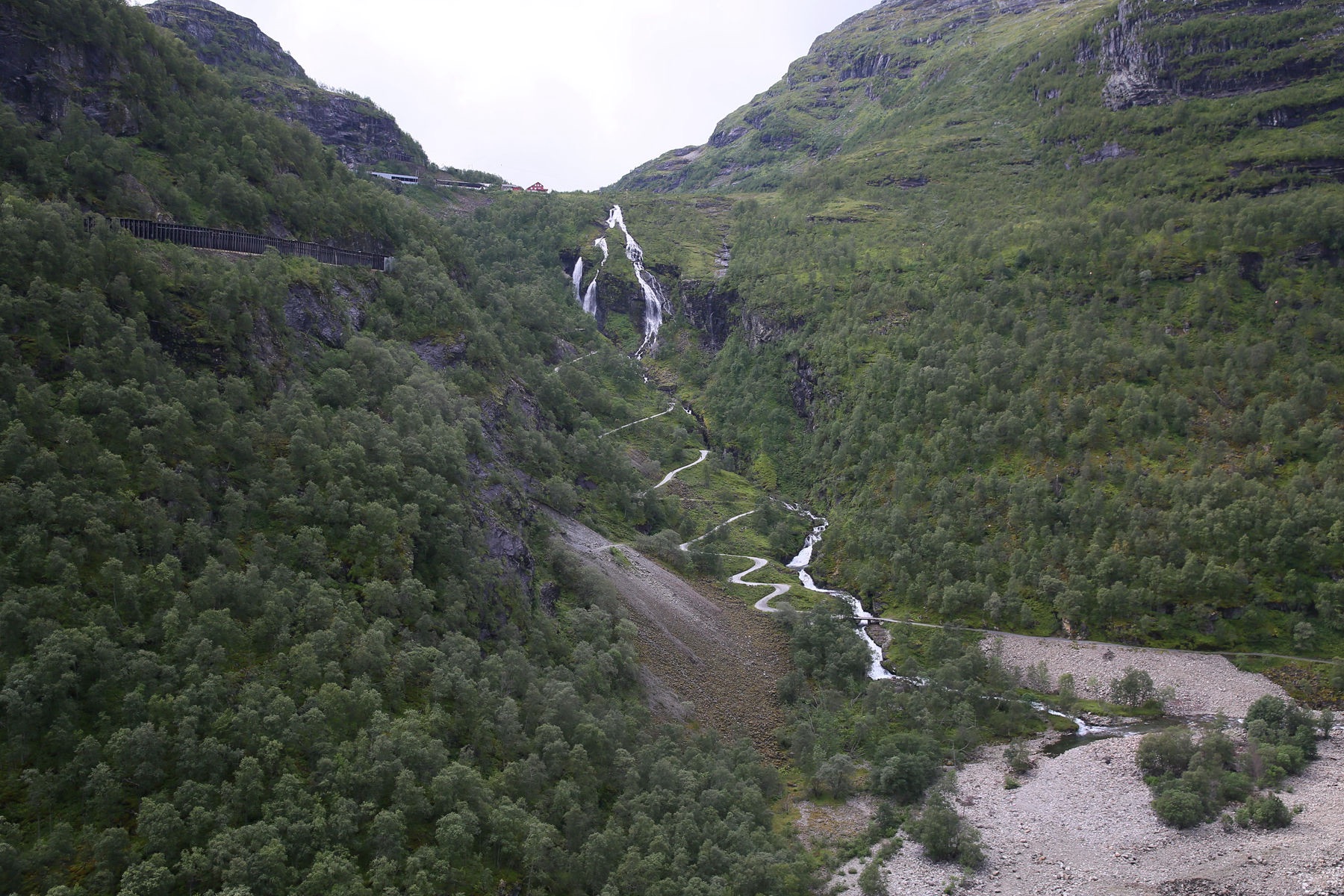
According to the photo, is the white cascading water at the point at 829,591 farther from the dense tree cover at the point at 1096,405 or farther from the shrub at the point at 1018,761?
the shrub at the point at 1018,761

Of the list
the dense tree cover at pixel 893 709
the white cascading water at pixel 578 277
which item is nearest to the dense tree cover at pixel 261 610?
the dense tree cover at pixel 893 709

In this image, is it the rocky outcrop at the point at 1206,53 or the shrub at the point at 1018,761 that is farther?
the rocky outcrop at the point at 1206,53

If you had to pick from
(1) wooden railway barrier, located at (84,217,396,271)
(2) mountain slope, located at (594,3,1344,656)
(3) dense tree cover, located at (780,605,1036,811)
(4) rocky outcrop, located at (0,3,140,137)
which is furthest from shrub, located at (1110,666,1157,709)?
(4) rocky outcrop, located at (0,3,140,137)

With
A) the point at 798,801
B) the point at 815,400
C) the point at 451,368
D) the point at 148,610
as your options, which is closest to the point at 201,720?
the point at 148,610

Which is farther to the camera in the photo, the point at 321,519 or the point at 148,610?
the point at 321,519

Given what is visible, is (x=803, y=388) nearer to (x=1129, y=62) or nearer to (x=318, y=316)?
(x=318, y=316)

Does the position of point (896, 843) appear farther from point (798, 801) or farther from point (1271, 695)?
point (1271, 695)

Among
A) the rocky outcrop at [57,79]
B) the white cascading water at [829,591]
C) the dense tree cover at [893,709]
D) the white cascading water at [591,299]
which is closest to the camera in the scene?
the dense tree cover at [893,709]
